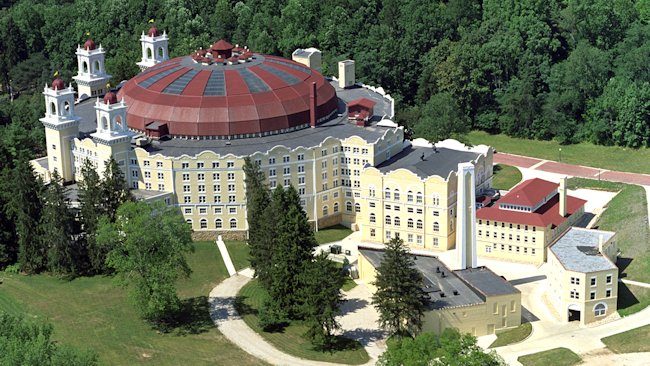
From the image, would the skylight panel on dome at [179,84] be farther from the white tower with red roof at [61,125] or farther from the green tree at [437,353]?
the green tree at [437,353]

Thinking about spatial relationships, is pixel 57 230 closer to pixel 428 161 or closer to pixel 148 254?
pixel 148 254

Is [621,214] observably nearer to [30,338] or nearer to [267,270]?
[267,270]

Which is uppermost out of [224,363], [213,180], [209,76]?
[209,76]

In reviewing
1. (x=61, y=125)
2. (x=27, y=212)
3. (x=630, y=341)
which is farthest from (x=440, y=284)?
(x=61, y=125)

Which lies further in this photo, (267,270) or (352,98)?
(352,98)

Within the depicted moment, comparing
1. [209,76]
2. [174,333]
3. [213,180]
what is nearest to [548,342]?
[174,333]

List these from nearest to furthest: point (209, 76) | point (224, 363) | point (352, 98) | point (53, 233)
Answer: point (224, 363)
point (53, 233)
point (209, 76)
point (352, 98)

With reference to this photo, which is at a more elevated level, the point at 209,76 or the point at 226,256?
the point at 209,76
